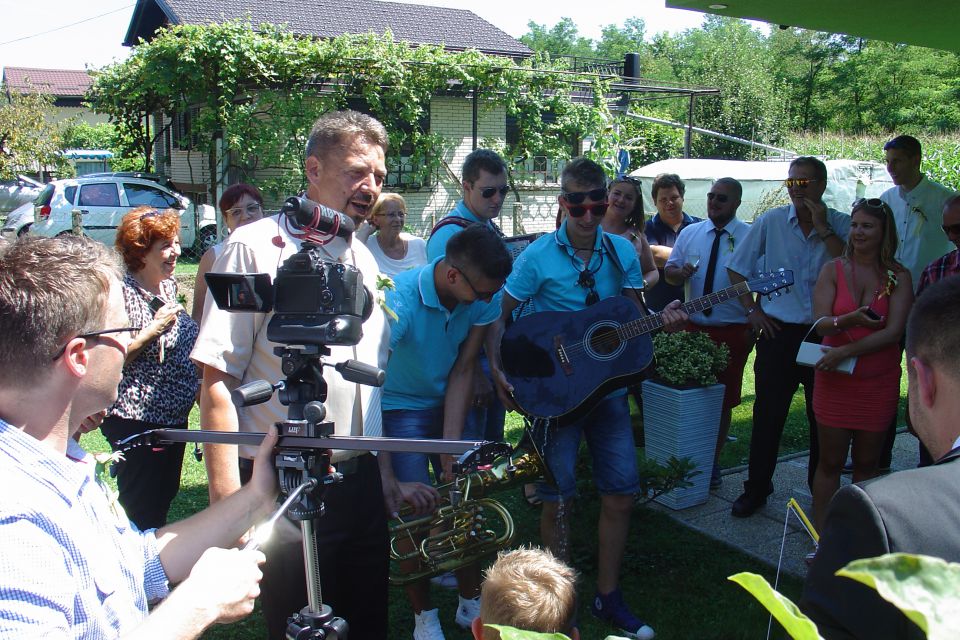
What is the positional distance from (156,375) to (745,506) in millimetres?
3531

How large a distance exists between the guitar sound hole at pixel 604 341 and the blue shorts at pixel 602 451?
0.86 feet

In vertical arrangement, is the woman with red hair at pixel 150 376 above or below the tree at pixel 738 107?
below

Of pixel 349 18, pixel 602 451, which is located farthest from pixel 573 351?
pixel 349 18

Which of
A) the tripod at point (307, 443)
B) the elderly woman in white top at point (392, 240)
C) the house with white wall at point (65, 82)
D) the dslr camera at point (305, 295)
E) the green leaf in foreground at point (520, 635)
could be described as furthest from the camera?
the house with white wall at point (65, 82)

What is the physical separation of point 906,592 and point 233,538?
1.73m

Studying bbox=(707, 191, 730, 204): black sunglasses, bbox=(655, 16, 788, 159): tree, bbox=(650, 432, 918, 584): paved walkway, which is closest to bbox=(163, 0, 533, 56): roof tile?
bbox=(655, 16, 788, 159): tree

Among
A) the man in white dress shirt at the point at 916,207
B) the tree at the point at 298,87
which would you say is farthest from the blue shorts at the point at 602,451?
the tree at the point at 298,87

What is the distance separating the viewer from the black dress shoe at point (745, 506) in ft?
16.1

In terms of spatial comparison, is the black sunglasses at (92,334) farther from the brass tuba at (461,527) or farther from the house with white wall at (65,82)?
the house with white wall at (65,82)

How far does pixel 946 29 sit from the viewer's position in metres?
5.77

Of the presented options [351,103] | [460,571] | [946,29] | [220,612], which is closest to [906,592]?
[220,612]

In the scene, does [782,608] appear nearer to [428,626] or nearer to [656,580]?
[428,626]

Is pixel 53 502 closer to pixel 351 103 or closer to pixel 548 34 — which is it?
pixel 351 103

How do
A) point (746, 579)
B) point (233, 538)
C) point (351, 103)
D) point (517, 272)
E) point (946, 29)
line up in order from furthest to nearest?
point (351, 103) < point (946, 29) < point (517, 272) < point (233, 538) < point (746, 579)
